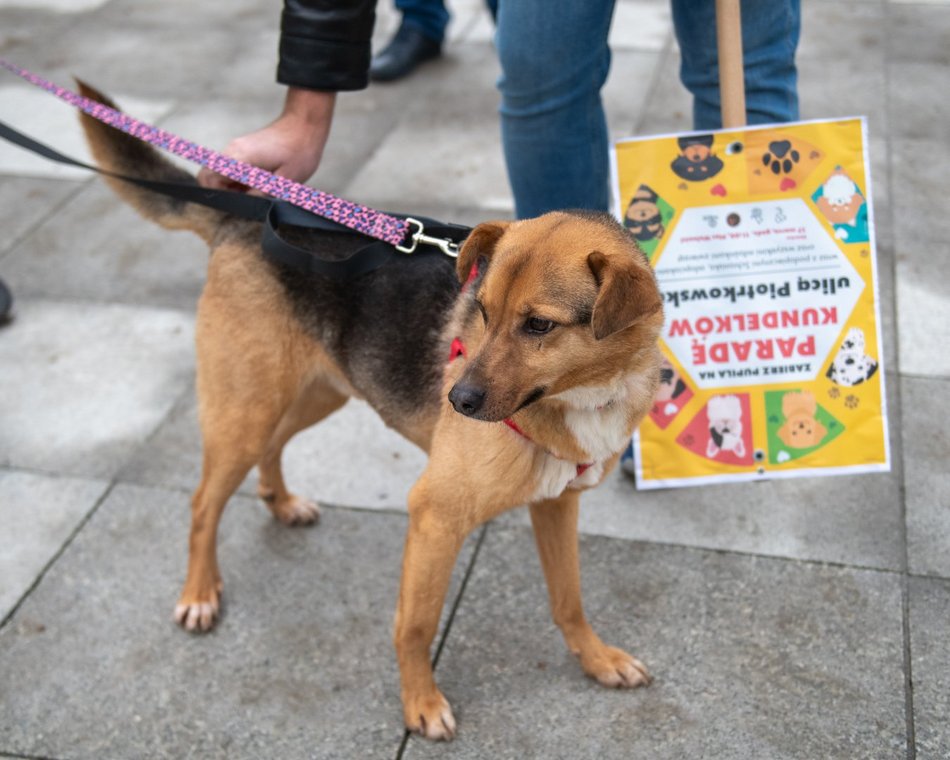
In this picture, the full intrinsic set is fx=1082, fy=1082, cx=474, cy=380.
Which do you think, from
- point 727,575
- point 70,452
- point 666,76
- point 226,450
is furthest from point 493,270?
point 666,76

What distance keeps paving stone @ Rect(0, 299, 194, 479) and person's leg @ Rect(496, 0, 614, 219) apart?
1878mm

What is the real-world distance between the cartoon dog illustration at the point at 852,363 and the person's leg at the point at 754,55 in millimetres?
787

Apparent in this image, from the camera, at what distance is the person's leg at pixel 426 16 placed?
23.7ft

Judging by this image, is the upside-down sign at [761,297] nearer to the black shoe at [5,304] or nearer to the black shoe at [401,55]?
the black shoe at [5,304]

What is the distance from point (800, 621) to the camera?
3.41m

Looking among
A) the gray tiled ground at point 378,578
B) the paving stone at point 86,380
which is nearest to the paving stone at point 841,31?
the gray tiled ground at point 378,578

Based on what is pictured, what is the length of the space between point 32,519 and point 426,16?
15.1 ft

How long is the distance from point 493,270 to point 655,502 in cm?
170

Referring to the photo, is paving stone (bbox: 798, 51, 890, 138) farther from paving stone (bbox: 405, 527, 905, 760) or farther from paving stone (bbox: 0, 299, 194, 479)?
paving stone (bbox: 0, 299, 194, 479)

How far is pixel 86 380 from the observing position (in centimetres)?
475

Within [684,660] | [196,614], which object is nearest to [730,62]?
[684,660]

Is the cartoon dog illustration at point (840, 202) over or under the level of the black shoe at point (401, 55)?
over

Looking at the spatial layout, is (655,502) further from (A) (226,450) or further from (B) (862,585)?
(A) (226,450)

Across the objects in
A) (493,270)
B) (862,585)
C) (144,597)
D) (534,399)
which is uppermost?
(493,270)
